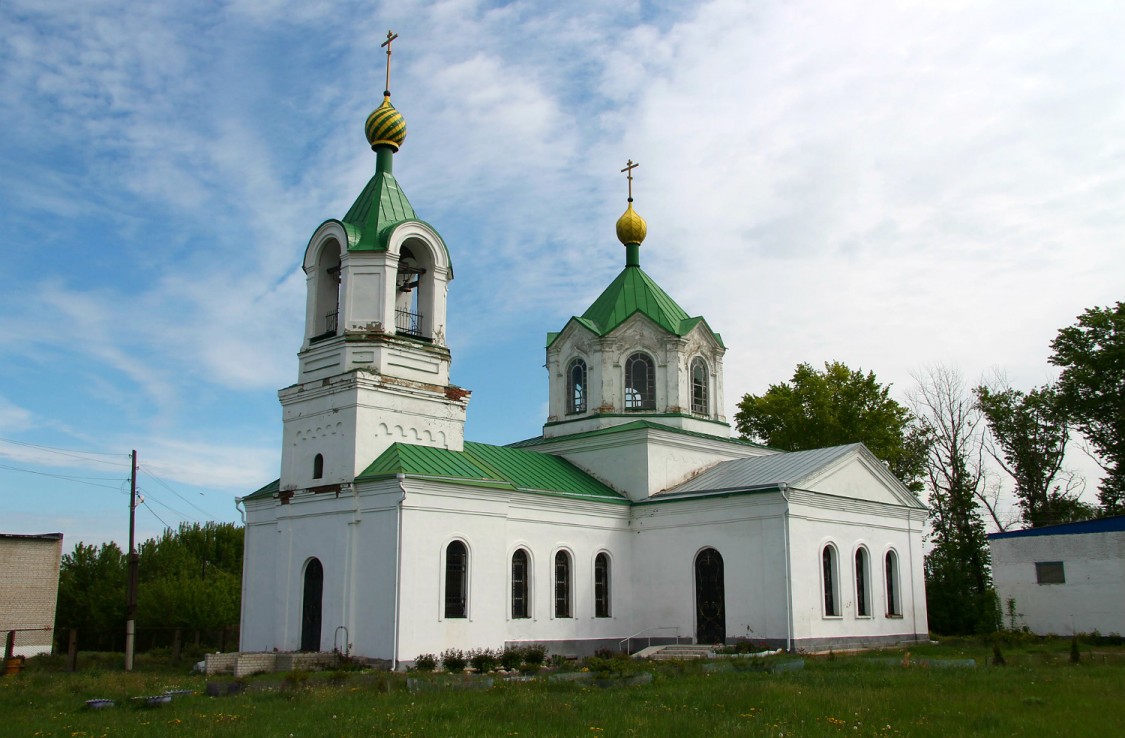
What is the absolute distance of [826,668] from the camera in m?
17.7

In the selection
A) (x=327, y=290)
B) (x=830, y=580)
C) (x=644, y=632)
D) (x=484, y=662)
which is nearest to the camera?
(x=484, y=662)

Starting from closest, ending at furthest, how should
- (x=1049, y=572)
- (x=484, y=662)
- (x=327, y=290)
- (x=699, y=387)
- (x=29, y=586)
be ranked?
(x=484, y=662) → (x=327, y=290) → (x=1049, y=572) → (x=699, y=387) → (x=29, y=586)

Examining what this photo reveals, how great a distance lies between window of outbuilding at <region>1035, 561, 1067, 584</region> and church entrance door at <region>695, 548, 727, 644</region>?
11113mm

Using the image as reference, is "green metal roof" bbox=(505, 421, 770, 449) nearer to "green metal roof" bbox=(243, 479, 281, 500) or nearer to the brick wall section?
"green metal roof" bbox=(243, 479, 281, 500)

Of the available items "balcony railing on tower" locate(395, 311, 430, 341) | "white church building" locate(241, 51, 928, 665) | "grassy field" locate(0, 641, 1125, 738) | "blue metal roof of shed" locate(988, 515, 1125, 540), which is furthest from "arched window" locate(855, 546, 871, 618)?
"balcony railing on tower" locate(395, 311, 430, 341)

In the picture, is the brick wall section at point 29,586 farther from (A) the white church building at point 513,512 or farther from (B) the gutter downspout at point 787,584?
(B) the gutter downspout at point 787,584

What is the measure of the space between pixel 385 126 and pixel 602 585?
13249mm

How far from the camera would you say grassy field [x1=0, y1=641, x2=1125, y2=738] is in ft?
36.7

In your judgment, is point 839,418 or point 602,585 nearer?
point 602,585

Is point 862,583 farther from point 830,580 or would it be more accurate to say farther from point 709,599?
point 709,599

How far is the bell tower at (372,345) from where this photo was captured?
22984 millimetres

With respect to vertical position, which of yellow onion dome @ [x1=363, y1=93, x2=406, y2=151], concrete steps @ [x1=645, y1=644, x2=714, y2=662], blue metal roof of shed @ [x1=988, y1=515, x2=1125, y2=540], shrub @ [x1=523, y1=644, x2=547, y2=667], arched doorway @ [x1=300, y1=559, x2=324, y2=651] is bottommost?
concrete steps @ [x1=645, y1=644, x2=714, y2=662]

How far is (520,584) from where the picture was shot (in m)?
→ 24.2

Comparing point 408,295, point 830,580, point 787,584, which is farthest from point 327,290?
point 830,580
